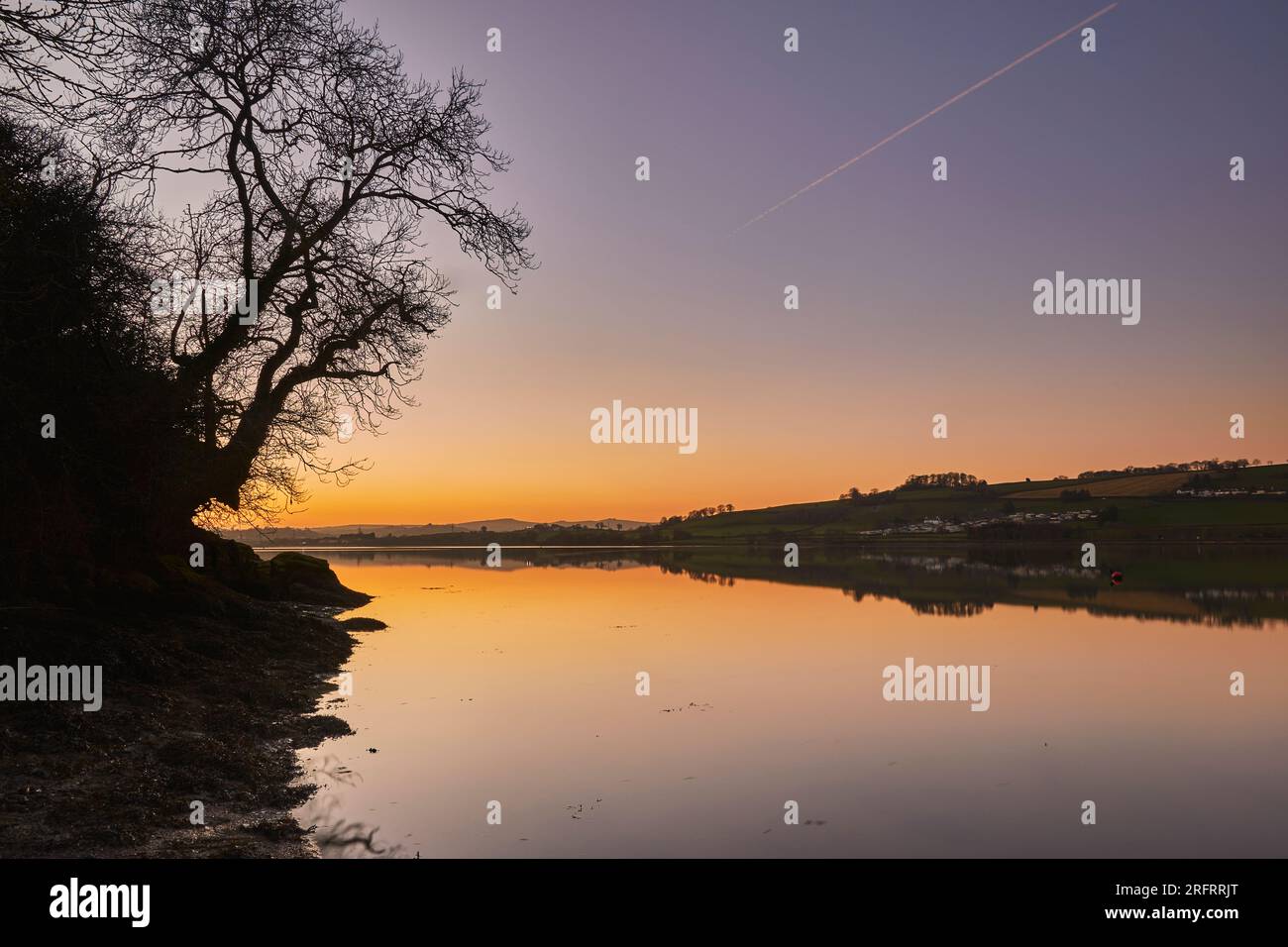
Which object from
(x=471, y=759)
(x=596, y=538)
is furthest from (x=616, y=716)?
(x=596, y=538)

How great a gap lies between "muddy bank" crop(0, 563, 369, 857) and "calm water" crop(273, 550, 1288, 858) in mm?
730

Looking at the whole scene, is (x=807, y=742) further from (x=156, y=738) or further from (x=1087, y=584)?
(x=1087, y=584)

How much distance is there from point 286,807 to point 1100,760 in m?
11.1

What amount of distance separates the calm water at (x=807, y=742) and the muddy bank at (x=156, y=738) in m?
0.73

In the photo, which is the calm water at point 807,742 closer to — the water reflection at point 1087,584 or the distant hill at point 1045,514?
the water reflection at point 1087,584

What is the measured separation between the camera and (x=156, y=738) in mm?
10922

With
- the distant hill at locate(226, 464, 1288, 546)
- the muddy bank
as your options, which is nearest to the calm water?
the muddy bank

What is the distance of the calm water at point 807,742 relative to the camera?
8.85 m

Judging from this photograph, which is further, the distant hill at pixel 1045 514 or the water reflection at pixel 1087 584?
the distant hill at pixel 1045 514

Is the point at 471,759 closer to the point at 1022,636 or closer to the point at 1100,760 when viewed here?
the point at 1100,760

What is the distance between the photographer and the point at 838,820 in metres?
9.30

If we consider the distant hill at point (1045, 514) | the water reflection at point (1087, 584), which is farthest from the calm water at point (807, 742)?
the distant hill at point (1045, 514)

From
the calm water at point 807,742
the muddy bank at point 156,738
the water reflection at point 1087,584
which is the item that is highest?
the muddy bank at point 156,738

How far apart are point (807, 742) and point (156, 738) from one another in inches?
372
